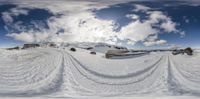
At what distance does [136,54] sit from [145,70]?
28.6 inches

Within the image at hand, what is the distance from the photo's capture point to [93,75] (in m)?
10.1

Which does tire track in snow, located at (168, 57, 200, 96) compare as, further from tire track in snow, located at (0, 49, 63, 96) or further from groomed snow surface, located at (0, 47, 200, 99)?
tire track in snow, located at (0, 49, 63, 96)

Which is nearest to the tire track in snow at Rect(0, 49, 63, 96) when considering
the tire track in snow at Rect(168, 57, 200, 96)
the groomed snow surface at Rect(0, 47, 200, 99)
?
the groomed snow surface at Rect(0, 47, 200, 99)

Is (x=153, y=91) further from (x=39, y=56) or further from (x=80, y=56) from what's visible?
(x=39, y=56)

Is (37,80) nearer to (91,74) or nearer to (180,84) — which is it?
(91,74)

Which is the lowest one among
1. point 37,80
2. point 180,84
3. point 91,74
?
point 180,84

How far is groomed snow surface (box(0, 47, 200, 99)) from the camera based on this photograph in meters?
9.45

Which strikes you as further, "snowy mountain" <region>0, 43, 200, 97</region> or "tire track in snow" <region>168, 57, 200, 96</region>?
"snowy mountain" <region>0, 43, 200, 97</region>

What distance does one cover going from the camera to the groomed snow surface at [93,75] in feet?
31.0

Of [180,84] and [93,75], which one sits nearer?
[180,84]

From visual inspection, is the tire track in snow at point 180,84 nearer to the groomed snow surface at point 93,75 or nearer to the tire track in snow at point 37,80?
the groomed snow surface at point 93,75

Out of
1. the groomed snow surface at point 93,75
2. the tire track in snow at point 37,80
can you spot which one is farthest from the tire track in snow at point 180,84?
the tire track in snow at point 37,80

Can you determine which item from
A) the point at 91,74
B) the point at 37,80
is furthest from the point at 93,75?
the point at 37,80

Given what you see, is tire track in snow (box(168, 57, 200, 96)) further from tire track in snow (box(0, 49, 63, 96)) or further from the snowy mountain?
tire track in snow (box(0, 49, 63, 96))
